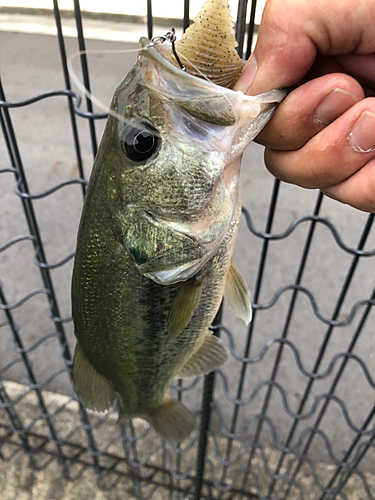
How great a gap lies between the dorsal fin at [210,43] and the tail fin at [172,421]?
0.69 m

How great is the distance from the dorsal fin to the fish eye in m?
0.09

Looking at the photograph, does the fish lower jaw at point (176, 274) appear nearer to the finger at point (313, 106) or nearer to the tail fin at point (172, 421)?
the finger at point (313, 106)

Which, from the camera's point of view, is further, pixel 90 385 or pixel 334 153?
pixel 90 385

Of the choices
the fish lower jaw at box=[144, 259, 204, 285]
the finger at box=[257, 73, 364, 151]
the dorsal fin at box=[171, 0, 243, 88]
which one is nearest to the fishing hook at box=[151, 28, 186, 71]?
the dorsal fin at box=[171, 0, 243, 88]

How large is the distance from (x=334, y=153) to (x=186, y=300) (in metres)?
0.29

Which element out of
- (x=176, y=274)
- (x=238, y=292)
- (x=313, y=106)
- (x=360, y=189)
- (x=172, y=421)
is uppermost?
(x=313, y=106)

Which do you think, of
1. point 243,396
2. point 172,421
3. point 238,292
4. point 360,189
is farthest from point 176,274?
point 243,396

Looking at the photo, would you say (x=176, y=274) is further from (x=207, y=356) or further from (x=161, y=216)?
(x=207, y=356)

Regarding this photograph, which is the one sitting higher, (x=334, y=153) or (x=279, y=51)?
(x=279, y=51)

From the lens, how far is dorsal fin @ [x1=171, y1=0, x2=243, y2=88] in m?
0.43

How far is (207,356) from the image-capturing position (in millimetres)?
828

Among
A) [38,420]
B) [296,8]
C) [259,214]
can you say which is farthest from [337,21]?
[259,214]

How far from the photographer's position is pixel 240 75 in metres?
0.51

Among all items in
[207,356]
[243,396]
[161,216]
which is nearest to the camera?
[161,216]
